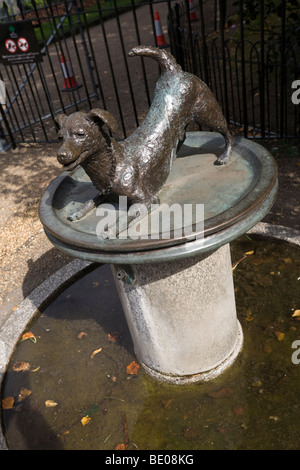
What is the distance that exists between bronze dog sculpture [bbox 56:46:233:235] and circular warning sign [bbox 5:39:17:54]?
487 centimetres

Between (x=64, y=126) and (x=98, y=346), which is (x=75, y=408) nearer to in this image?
(x=98, y=346)

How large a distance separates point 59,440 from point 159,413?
73cm

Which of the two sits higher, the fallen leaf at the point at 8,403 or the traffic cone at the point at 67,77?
the traffic cone at the point at 67,77

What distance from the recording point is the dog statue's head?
2348 millimetres

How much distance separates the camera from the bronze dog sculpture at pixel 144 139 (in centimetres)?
241

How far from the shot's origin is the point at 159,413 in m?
3.17

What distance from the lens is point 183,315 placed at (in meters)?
3.01

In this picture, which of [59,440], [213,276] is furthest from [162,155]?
[59,440]

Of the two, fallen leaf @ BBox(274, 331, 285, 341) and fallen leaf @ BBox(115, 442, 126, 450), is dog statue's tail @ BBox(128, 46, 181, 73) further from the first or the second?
fallen leaf @ BBox(115, 442, 126, 450)

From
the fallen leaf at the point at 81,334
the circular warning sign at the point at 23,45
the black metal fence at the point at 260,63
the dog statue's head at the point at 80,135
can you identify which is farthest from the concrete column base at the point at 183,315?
the circular warning sign at the point at 23,45

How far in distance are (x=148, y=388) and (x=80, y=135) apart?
1.99 metres

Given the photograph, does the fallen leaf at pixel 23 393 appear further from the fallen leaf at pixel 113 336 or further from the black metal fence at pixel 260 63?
the black metal fence at pixel 260 63

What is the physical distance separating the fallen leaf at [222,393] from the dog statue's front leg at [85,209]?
5.22 ft

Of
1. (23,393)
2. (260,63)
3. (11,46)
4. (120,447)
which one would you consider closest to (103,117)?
(120,447)
